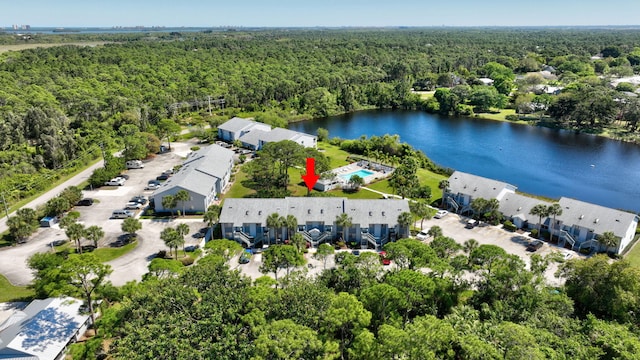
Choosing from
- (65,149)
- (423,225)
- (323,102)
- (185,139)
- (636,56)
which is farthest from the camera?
(636,56)

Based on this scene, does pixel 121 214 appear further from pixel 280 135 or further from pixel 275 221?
pixel 280 135

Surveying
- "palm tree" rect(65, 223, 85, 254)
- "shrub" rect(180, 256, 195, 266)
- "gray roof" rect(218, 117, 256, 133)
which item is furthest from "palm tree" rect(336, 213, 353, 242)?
"gray roof" rect(218, 117, 256, 133)

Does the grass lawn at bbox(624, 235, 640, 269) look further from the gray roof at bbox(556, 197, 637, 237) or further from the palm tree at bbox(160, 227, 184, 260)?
the palm tree at bbox(160, 227, 184, 260)

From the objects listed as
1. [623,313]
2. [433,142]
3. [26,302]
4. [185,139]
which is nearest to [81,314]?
[26,302]

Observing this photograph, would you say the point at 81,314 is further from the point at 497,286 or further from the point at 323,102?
the point at 323,102

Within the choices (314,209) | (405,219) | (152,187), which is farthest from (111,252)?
(405,219)

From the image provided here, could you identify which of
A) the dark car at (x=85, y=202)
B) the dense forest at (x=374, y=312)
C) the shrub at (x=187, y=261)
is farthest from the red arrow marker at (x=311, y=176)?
the dark car at (x=85, y=202)
